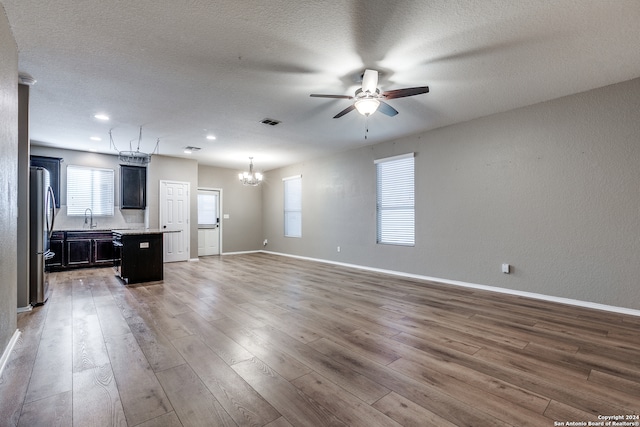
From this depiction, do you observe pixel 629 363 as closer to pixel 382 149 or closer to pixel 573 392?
pixel 573 392

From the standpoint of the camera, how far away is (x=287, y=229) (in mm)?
8805

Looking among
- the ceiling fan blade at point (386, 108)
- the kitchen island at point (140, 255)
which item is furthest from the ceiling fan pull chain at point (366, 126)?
the kitchen island at point (140, 255)

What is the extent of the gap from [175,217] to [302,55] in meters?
6.32

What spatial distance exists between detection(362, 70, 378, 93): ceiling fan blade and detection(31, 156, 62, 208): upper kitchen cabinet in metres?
7.05

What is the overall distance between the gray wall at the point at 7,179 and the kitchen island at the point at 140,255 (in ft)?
7.83

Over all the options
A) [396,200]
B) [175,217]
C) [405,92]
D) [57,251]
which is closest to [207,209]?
[175,217]

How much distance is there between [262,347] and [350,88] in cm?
308

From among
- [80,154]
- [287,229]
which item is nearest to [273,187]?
[287,229]

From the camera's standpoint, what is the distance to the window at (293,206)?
27.5 ft

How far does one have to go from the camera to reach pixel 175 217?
25.2ft

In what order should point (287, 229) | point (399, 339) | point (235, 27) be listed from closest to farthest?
point (235, 27), point (399, 339), point (287, 229)

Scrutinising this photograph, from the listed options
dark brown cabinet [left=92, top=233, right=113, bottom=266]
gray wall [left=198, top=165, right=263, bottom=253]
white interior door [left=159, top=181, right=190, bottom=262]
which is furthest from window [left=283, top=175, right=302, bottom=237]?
dark brown cabinet [left=92, top=233, right=113, bottom=266]

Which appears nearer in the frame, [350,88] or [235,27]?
[235,27]

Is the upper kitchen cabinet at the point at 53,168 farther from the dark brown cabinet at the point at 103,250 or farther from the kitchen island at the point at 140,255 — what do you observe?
the kitchen island at the point at 140,255
